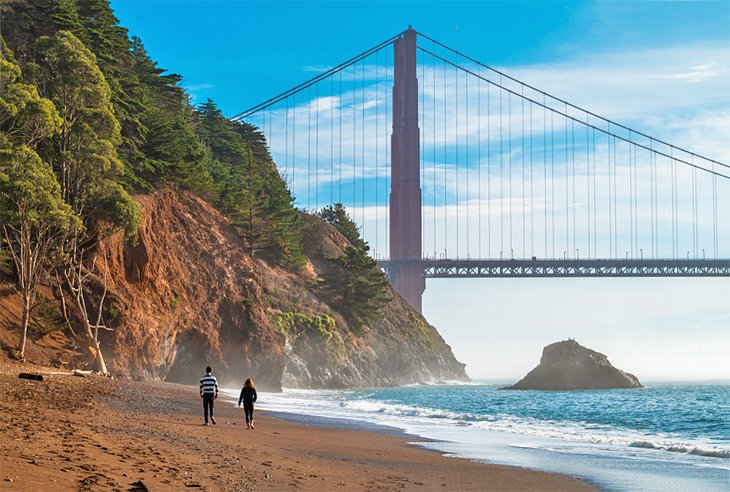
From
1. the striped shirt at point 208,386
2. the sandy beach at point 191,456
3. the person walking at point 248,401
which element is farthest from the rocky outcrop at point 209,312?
the person walking at point 248,401

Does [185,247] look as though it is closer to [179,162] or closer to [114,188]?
[179,162]

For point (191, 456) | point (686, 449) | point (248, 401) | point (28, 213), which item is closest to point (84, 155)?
point (28, 213)

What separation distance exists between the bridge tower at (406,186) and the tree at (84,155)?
6468 cm

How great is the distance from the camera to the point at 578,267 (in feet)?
353

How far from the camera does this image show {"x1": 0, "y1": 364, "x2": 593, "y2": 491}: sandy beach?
9.80 meters

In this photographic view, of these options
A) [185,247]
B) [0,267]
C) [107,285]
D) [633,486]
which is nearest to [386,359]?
[185,247]

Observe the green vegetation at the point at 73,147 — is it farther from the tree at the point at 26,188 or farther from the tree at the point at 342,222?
the tree at the point at 342,222

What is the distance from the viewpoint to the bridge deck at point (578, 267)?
106375 mm

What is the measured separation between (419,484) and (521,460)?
461 centimetres

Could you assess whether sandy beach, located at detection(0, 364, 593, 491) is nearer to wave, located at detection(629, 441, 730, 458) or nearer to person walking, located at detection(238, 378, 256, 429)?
person walking, located at detection(238, 378, 256, 429)

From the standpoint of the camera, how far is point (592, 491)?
40.4ft

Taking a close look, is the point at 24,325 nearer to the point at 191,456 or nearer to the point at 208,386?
the point at 208,386

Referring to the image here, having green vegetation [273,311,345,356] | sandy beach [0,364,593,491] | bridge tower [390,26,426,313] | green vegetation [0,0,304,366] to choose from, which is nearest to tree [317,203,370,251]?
bridge tower [390,26,426,313]

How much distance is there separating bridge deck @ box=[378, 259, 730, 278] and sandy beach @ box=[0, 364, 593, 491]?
3410 inches
